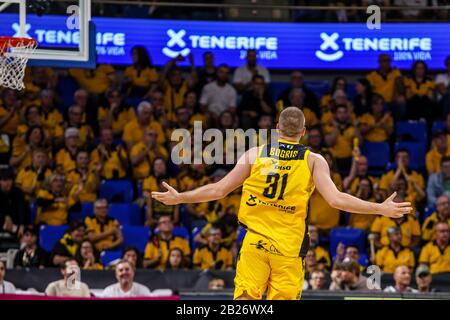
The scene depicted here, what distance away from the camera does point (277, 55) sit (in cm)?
1825

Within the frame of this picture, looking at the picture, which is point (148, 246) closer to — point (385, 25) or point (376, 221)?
point (376, 221)

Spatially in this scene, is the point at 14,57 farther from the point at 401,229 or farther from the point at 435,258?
the point at 435,258

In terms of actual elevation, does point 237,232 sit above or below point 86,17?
below

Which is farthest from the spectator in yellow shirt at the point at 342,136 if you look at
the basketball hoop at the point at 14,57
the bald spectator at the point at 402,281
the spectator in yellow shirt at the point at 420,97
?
the basketball hoop at the point at 14,57

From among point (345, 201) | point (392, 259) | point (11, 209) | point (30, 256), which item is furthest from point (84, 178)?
point (345, 201)

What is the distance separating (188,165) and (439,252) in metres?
4.17

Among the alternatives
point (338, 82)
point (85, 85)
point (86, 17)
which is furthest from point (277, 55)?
point (86, 17)

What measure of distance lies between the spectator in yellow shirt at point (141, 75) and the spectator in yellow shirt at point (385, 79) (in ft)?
13.0

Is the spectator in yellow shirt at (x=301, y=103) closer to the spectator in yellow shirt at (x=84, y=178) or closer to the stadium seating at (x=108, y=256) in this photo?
the spectator in yellow shirt at (x=84, y=178)

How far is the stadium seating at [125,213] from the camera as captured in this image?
49.7 ft

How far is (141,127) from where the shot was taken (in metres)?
16.4

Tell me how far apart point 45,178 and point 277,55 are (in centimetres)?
537

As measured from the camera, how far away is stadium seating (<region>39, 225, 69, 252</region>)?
14438mm
